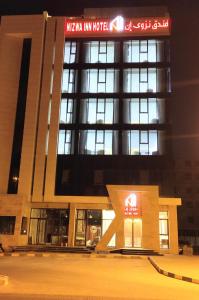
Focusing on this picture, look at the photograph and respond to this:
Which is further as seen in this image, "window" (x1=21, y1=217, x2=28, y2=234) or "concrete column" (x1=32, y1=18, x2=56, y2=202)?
"concrete column" (x1=32, y1=18, x2=56, y2=202)

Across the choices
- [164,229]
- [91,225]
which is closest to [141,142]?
[164,229]

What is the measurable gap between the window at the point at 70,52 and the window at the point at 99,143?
8836 millimetres

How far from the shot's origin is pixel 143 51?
138 ft

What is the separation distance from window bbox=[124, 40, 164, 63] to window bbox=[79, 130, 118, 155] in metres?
9.13

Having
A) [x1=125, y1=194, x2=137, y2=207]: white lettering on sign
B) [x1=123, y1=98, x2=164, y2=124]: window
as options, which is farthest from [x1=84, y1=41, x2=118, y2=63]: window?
[x1=125, y1=194, x2=137, y2=207]: white lettering on sign

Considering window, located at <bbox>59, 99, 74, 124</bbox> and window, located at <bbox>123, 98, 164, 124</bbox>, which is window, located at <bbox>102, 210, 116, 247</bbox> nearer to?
window, located at <bbox>123, 98, 164, 124</bbox>

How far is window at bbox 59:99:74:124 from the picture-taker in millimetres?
40188

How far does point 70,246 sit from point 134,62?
21.3m

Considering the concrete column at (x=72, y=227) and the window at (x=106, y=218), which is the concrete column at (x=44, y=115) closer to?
the concrete column at (x=72, y=227)

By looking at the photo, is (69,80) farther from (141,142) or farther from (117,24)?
(141,142)

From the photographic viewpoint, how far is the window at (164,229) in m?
35.7

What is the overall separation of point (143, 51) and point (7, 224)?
24.0 metres

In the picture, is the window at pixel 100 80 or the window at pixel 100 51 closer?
the window at pixel 100 80

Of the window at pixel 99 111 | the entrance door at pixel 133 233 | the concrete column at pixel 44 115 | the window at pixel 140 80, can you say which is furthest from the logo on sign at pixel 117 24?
the entrance door at pixel 133 233
